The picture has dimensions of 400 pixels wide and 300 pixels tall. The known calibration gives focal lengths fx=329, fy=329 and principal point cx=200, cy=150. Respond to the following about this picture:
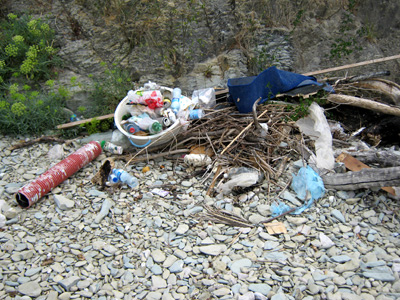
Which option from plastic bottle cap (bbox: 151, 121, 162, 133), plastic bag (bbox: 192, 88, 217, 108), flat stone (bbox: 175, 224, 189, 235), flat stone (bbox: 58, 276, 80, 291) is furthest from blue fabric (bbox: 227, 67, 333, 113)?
flat stone (bbox: 58, 276, 80, 291)

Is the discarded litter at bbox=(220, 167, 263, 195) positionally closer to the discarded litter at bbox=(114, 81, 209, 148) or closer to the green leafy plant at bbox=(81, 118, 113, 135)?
the discarded litter at bbox=(114, 81, 209, 148)

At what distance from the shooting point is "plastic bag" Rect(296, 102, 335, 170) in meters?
3.12

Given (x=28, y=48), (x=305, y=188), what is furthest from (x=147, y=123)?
(x=28, y=48)

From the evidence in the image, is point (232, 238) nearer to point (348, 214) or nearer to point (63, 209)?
point (348, 214)

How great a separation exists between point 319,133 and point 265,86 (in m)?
0.79

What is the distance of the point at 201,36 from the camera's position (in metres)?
4.57

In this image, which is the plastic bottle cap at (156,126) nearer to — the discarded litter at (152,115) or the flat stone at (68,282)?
the discarded litter at (152,115)

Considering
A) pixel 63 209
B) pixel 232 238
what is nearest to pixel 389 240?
pixel 232 238

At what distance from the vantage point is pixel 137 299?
2.09 metres

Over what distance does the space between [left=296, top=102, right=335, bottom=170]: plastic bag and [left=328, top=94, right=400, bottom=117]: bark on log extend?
412 mm

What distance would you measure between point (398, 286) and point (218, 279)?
1.13 m

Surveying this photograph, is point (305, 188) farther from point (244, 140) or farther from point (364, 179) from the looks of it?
point (244, 140)

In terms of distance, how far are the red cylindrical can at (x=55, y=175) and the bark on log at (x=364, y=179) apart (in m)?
2.32

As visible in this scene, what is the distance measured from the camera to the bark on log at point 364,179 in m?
2.60
